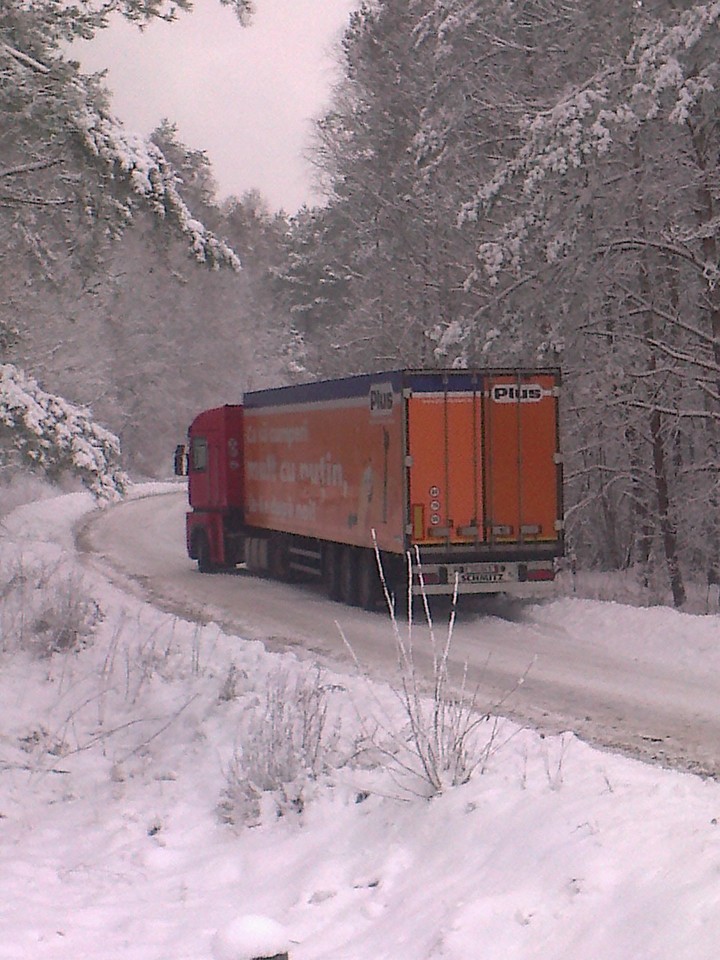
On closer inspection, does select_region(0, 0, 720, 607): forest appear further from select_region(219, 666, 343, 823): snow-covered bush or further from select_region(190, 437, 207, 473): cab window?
select_region(219, 666, 343, 823): snow-covered bush

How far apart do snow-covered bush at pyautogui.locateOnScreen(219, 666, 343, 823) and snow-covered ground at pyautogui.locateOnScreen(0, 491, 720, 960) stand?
0.05 feet

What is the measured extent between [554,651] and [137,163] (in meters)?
7.01

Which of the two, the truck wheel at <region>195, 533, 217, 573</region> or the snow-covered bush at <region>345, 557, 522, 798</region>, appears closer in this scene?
the snow-covered bush at <region>345, 557, 522, 798</region>

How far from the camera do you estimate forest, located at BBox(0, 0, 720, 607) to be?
1287cm

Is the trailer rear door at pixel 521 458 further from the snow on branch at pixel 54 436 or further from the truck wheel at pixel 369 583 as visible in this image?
the snow on branch at pixel 54 436

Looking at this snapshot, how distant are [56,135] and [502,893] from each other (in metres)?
9.67

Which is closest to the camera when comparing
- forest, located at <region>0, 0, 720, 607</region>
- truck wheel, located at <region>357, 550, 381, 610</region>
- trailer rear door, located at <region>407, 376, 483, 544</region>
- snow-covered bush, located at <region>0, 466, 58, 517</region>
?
forest, located at <region>0, 0, 720, 607</region>

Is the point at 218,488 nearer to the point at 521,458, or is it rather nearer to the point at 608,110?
the point at 521,458

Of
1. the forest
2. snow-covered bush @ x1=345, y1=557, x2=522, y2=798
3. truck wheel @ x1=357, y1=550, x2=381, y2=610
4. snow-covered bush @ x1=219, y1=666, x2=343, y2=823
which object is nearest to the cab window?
the forest

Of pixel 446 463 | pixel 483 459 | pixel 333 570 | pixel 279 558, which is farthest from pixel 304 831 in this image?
pixel 279 558

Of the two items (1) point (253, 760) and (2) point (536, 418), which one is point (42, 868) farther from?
(2) point (536, 418)

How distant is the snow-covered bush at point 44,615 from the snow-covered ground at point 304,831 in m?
0.55

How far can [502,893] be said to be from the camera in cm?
519

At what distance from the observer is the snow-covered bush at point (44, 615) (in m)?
12.1
